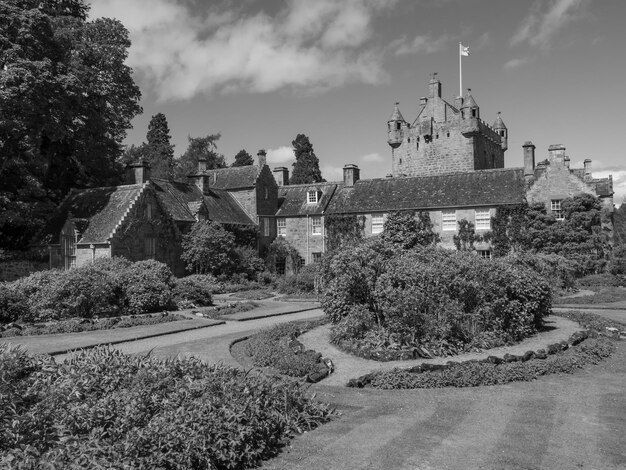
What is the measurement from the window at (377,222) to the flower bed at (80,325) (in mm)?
24399

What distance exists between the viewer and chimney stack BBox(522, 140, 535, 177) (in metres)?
41.8

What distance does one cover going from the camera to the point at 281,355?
14.7 m

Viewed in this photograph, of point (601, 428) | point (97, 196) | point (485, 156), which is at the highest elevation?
point (485, 156)

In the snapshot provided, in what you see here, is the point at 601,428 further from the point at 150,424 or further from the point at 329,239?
the point at 329,239

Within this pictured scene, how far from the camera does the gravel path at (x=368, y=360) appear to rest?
541 inches

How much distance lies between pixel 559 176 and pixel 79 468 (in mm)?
40200

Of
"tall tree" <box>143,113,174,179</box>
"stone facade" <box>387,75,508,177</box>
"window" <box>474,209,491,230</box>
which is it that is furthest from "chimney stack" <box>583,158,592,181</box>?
"tall tree" <box>143,113,174,179</box>

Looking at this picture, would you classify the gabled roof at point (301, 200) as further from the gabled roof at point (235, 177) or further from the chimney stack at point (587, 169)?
the chimney stack at point (587, 169)

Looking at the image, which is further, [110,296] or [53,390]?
[110,296]

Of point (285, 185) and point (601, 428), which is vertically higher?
point (285, 185)

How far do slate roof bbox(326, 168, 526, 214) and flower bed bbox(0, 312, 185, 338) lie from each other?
25.2 metres

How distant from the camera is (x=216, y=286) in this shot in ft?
119

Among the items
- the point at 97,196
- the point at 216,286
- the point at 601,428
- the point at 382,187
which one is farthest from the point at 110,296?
the point at 382,187

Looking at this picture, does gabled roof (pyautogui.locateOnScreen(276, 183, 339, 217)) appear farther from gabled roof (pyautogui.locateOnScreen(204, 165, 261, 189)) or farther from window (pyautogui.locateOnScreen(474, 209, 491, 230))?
window (pyautogui.locateOnScreen(474, 209, 491, 230))
